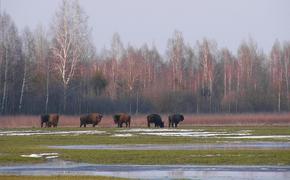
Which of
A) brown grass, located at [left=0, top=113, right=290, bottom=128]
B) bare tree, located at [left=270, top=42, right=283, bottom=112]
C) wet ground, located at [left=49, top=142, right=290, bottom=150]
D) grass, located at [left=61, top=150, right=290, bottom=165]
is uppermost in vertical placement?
bare tree, located at [left=270, top=42, right=283, bottom=112]

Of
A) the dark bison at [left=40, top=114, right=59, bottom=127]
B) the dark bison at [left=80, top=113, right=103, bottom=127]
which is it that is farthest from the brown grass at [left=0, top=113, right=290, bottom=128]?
the dark bison at [left=80, top=113, right=103, bottom=127]

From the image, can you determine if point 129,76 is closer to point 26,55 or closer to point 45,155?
point 26,55

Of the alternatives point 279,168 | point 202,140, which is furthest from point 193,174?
point 202,140

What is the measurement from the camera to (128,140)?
4659 cm

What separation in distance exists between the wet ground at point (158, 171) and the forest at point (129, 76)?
54.8m

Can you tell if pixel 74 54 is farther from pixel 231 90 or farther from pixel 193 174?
pixel 193 174

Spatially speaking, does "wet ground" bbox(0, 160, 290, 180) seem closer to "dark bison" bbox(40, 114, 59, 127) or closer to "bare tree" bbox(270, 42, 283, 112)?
"dark bison" bbox(40, 114, 59, 127)

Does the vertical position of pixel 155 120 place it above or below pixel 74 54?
below

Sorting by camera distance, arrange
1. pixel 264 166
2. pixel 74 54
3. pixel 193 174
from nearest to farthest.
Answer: pixel 193 174 → pixel 264 166 → pixel 74 54

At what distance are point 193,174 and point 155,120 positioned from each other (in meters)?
47.4

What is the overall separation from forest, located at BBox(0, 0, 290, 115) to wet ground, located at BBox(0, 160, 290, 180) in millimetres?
54789

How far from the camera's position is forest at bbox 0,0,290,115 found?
88.0 meters

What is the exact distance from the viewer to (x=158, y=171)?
89.3 feet

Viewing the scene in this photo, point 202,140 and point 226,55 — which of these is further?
point 226,55
